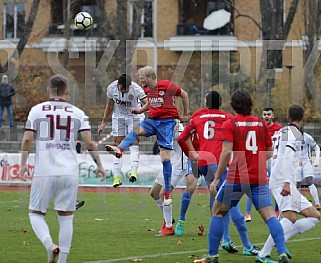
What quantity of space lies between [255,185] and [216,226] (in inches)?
26.7

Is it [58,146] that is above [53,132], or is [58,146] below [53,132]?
below

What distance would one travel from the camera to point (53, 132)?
10094mm

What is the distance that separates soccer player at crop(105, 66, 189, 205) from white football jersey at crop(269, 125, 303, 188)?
2.83 meters

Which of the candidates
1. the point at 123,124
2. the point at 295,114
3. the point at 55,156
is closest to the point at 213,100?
the point at 295,114

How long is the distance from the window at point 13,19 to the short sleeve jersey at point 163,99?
29.2 meters

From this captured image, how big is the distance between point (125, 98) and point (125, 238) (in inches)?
158

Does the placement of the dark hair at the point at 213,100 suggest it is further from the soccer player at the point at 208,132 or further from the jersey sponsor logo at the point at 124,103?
the jersey sponsor logo at the point at 124,103

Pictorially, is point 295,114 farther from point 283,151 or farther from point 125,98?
point 125,98

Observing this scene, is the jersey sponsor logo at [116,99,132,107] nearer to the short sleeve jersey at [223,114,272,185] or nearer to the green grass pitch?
the green grass pitch

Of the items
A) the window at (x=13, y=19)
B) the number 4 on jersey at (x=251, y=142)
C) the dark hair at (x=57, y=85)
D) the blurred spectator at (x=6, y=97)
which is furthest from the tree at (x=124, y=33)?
the dark hair at (x=57, y=85)

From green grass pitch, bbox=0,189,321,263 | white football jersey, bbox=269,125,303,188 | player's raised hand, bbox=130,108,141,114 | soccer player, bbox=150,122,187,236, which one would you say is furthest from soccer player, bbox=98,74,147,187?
white football jersey, bbox=269,125,303,188

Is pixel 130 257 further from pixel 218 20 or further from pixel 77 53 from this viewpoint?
pixel 218 20

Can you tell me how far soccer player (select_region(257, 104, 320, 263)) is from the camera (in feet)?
36.1

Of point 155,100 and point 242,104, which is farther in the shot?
point 155,100
